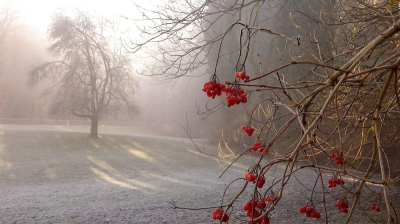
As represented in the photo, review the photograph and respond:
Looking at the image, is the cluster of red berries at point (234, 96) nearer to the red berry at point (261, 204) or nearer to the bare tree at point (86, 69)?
the red berry at point (261, 204)

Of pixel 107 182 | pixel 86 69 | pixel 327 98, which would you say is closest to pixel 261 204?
pixel 327 98

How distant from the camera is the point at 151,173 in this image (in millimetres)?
10055

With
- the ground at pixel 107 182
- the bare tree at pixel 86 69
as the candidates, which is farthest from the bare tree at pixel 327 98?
the bare tree at pixel 86 69

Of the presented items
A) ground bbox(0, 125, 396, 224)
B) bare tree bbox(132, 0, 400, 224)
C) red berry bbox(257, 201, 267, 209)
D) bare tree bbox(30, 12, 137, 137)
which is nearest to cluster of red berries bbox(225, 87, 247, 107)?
bare tree bbox(132, 0, 400, 224)

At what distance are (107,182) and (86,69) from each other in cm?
804

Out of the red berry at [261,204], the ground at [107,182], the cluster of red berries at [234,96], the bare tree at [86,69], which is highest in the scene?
the bare tree at [86,69]

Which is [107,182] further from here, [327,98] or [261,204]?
[261,204]

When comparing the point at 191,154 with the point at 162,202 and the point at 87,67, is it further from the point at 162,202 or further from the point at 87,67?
the point at 162,202

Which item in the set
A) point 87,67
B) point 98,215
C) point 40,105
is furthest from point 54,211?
point 40,105

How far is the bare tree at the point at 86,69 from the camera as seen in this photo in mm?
14688

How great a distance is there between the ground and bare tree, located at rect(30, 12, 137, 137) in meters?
1.50

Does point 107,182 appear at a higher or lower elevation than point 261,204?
lower

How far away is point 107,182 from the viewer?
841 cm

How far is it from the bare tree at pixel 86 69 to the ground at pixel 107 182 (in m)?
1.50
